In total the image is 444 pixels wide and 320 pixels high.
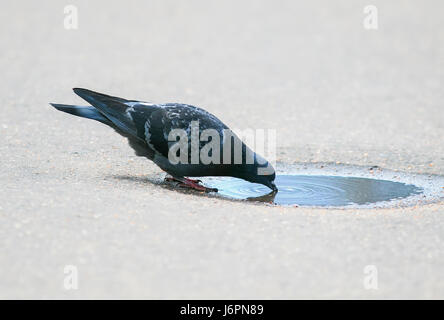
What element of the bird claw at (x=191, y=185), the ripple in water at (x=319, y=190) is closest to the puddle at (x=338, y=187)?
the ripple in water at (x=319, y=190)

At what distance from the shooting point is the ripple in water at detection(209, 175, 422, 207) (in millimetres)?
6672

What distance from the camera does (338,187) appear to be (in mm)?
7090

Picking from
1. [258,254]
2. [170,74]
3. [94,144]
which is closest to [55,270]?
[258,254]

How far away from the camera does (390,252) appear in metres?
5.12

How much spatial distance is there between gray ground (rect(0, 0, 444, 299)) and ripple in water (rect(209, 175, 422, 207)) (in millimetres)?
484

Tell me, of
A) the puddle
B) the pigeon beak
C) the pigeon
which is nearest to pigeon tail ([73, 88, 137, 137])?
the pigeon

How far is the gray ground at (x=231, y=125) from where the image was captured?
470cm

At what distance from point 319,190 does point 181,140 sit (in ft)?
4.19

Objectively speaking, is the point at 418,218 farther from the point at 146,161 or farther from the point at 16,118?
the point at 16,118

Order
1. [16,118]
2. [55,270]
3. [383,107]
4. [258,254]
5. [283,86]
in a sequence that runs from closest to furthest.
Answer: [55,270]
[258,254]
[16,118]
[383,107]
[283,86]

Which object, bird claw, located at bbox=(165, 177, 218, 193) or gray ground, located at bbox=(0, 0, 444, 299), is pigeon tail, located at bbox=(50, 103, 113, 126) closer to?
gray ground, located at bbox=(0, 0, 444, 299)

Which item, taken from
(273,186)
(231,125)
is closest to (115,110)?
(273,186)

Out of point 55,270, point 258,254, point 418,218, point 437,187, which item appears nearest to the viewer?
point 55,270

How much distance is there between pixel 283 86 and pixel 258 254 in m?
6.15
